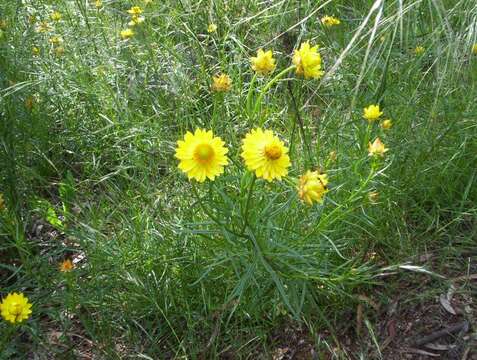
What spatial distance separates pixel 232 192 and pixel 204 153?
33cm

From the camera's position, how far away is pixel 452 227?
1.59m

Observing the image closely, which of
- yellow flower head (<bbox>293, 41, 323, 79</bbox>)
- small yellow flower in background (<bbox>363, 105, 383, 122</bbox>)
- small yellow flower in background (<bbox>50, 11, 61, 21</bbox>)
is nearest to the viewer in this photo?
yellow flower head (<bbox>293, 41, 323, 79</bbox>)

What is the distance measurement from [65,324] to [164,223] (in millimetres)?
392

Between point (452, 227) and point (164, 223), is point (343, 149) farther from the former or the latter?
Answer: point (164, 223)

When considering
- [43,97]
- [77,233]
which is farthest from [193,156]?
[43,97]

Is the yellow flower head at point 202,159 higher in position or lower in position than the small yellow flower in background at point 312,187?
higher

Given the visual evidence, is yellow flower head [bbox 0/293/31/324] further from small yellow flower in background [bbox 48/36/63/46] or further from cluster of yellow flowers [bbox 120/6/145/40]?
small yellow flower in background [bbox 48/36/63/46]

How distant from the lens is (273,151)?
41.6 inches

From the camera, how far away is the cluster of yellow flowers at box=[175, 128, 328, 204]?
1.06 m

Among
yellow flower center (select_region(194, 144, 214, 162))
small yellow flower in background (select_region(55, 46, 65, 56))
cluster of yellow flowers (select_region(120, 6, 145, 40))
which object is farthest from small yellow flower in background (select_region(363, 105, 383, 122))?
small yellow flower in background (select_region(55, 46, 65, 56))

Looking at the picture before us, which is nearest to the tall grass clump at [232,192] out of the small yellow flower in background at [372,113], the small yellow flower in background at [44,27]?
the small yellow flower in background at [372,113]

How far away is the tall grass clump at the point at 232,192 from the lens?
1.25 metres

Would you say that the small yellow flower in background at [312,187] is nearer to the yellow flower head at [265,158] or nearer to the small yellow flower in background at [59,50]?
the yellow flower head at [265,158]

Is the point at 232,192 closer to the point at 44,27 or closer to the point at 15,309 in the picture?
the point at 15,309
